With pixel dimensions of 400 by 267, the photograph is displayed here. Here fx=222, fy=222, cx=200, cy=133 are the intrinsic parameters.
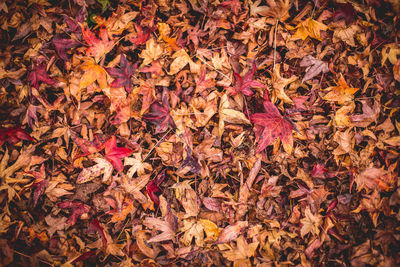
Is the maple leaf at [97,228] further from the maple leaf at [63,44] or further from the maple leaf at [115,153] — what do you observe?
the maple leaf at [63,44]

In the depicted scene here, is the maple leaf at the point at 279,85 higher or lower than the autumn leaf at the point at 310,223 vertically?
higher

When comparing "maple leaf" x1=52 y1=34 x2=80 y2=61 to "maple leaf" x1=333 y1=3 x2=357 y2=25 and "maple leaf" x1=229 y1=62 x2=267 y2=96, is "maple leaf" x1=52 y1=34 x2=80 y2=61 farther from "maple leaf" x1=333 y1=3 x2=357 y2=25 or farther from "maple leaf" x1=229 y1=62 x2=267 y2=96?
"maple leaf" x1=333 y1=3 x2=357 y2=25

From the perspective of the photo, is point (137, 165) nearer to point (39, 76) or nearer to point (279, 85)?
point (39, 76)

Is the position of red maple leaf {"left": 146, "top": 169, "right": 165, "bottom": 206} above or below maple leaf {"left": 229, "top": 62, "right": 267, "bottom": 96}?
below

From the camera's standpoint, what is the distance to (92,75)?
1.12 m

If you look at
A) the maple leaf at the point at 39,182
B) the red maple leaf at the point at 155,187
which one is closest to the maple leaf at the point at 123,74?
the red maple leaf at the point at 155,187

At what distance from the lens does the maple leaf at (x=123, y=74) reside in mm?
1149

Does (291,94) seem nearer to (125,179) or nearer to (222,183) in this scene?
(222,183)

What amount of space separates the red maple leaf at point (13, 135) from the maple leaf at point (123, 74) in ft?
1.87

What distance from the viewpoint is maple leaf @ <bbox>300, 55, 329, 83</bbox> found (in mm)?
1209

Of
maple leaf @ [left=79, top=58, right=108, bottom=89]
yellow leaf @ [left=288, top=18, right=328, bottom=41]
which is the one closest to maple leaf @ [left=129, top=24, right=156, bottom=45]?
maple leaf @ [left=79, top=58, right=108, bottom=89]

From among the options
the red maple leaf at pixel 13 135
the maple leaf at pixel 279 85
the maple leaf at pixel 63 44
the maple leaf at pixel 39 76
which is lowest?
the red maple leaf at pixel 13 135

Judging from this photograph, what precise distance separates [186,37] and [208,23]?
0.46 ft

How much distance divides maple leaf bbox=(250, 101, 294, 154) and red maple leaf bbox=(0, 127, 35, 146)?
4.00 feet
